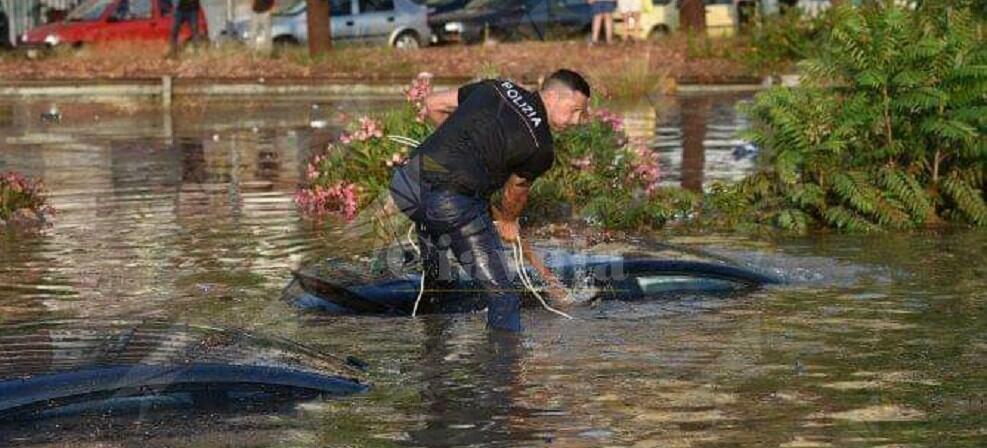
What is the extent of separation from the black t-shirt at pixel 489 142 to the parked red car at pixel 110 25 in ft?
97.7

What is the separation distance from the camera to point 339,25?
4212 centimetres

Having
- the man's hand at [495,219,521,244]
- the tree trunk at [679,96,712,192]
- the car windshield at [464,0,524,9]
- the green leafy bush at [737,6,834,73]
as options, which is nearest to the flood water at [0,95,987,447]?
the tree trunk at [679,96,712,192]

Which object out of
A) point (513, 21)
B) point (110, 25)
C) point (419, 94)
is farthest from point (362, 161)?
point (110, 25)

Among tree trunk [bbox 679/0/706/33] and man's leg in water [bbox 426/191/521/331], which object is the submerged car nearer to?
man's leg in water [bbox 426/191/521/331]

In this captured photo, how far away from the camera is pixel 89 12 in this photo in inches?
1674

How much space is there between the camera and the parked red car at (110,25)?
41000mm

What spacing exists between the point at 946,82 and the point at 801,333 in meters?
4.80

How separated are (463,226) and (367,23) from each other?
105ft

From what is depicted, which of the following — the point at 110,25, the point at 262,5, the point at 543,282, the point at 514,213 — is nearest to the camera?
the point at 514,213

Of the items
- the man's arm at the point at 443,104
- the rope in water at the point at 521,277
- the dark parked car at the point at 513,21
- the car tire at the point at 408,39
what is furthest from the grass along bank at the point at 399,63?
the man's arm at the point at 443,104

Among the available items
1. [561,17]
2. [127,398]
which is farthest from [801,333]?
[561,17]

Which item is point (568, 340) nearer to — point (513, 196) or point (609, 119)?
point (513, 196)

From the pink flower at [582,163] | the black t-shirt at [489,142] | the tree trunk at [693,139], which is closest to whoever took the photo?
the black t-shirt at [489,142]

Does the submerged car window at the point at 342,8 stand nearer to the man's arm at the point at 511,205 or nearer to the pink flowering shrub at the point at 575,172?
the pink flowering shrub at the point at 575,172
